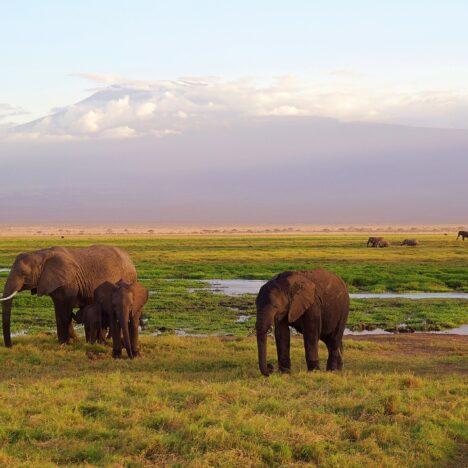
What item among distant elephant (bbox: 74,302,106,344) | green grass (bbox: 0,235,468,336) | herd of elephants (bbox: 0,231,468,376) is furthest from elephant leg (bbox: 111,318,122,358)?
green grass (bbox: 0,235,468,336)

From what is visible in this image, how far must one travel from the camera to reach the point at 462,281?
39188 millimetres

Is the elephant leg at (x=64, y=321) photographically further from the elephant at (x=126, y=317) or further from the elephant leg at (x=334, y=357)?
the elephant leg at (x=334, y=357)

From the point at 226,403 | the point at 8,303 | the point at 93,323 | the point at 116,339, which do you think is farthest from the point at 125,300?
the point at 226,403

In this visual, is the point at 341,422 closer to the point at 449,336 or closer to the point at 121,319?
the point at 121,319

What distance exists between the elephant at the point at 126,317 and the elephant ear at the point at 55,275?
8.17ft

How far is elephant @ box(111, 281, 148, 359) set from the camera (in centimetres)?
1636

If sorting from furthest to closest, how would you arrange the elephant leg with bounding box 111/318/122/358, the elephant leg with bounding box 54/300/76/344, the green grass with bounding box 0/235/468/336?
the green grass with bounding box 0/235/468/336 → the elephant leg with bounding box 54/300/76/344 → the elephant leg with bounding box 111/318/122/358

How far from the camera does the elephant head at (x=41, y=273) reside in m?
18.6

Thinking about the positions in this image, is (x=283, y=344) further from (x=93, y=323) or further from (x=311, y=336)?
(x=93, y=323)

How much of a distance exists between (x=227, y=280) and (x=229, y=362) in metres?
26.3

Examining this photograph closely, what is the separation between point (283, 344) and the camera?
1495cm

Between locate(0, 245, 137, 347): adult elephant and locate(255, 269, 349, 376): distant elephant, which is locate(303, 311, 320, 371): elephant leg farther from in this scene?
locate(0, 245, 137, 347): adult elephant

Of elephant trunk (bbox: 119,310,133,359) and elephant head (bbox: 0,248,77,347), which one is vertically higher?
elephant head (bbox: 0,248,77,347)

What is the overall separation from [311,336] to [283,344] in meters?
0.64
